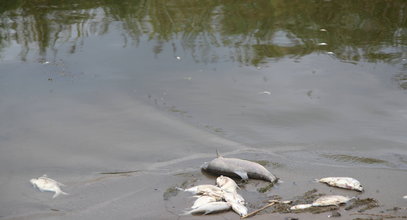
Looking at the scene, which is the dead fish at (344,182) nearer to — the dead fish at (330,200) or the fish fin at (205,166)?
the dead fish at (330,200)

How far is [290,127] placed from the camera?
6.76 meters

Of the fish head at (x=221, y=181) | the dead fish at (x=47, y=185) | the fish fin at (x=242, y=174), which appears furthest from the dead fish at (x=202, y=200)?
the dead fish at (x=47, y=185)

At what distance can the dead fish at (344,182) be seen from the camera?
539cm

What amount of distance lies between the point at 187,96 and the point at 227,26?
98.4 inches

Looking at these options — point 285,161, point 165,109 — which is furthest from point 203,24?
Answer: point 285,161

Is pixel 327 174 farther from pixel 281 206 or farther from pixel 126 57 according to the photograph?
pixel 126 57

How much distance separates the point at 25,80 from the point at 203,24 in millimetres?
3030

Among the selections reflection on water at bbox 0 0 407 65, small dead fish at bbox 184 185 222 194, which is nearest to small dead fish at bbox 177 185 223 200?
small dead fish at bbox 184 185 222 194

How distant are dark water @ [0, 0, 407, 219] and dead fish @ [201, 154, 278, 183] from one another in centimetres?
16

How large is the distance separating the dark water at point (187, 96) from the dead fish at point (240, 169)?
16cm

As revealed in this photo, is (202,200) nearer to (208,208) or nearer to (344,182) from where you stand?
(208,208)

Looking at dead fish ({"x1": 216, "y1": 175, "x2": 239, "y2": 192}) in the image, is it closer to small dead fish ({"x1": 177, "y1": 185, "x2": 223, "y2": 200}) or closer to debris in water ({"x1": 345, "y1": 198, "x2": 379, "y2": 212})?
small dead fish ({"x1": 177, "y1": 185, "x2": 223, "y2": 200})

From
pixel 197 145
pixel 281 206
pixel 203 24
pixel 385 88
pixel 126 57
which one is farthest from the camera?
pixel 203 24

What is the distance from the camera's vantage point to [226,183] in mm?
5434
